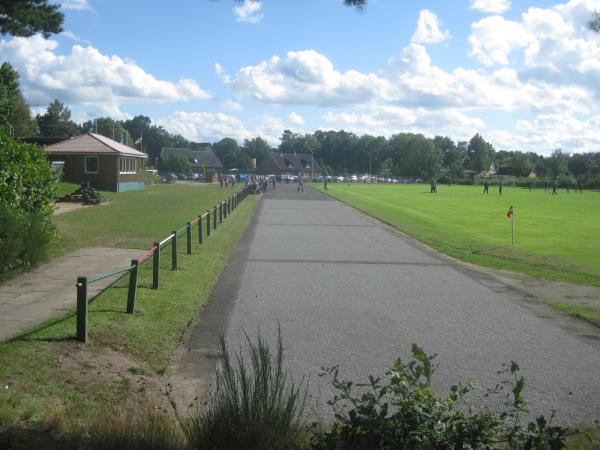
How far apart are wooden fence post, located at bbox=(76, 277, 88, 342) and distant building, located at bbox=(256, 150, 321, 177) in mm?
146573

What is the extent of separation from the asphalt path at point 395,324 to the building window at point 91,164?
1322 inches

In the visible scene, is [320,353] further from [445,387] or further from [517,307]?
[517,307]

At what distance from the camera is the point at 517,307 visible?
11984mm

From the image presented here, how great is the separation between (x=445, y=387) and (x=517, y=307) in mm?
5406

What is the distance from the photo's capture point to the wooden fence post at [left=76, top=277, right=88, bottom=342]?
303 inches

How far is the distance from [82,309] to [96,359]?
0.64m

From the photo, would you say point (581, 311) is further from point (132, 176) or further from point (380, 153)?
point (380, 153)

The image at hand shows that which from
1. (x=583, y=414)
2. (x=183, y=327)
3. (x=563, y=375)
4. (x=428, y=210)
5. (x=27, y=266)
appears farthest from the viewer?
(x=428, y=210)

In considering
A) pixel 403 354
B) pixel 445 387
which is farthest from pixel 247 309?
pixel 445 387

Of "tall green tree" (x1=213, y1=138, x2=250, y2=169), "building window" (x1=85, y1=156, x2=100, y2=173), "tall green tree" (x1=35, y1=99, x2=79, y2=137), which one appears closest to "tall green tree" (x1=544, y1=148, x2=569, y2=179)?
"tall green tree" (x1=213, y1=138, x2=250, y2=169)

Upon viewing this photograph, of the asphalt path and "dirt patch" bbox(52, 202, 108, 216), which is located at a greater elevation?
the asphalt path

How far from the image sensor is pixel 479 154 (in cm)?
18675

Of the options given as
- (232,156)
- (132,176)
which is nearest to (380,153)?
(232,156)

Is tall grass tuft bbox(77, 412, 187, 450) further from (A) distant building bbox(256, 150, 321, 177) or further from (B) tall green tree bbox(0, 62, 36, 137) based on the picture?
(A) distant building bbox(256, 150, 321, 177)
